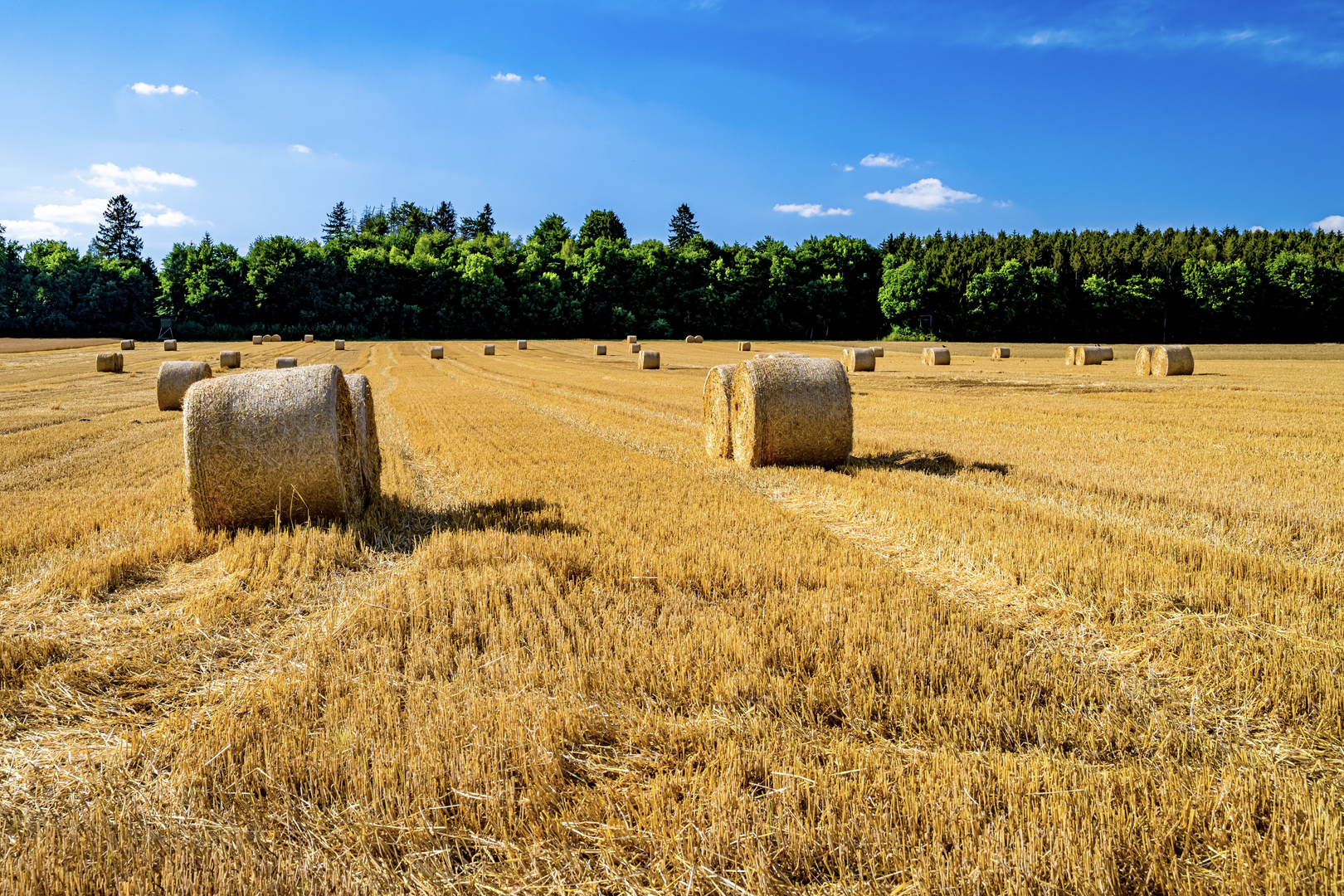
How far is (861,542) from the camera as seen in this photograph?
6.93 metres

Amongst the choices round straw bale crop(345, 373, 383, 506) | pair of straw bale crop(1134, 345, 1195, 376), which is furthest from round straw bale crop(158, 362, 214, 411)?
pair of straw bale crop(1134, 345, 1195, 376)

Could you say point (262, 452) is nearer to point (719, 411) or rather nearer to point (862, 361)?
point (719, 411)

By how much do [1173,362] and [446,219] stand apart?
144855mm

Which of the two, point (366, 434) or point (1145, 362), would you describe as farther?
point (1145, 362)

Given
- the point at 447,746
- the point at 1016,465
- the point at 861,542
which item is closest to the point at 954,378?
the point at 1016,465

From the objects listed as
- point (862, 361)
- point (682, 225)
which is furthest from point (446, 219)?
point (862, 361)

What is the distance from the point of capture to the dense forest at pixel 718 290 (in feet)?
237

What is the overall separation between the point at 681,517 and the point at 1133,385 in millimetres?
22358

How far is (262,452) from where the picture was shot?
7.01 m

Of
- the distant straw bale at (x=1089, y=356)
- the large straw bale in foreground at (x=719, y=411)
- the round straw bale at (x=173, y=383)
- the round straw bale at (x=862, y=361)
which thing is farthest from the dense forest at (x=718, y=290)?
the large straw bale in foreground at (x=719, y=411)

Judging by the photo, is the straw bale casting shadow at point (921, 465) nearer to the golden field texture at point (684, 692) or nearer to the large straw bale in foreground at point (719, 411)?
the golden field texture at point (684, 692)

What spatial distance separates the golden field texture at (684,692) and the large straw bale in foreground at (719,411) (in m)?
2.93

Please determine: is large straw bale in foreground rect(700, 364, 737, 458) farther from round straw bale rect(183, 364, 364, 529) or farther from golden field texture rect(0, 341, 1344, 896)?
round straw bale rect(183, 364, 364, 529)

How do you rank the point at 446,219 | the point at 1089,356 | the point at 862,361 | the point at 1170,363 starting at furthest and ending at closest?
the point at 446,219, the point at 1089,356, the point at 862,361, the point at 1170,363
